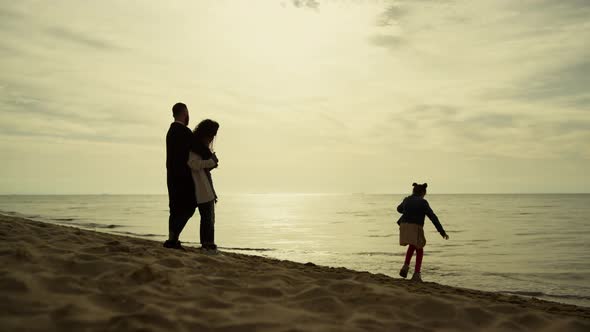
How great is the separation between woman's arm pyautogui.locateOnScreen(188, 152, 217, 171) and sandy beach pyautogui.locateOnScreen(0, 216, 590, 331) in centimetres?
199

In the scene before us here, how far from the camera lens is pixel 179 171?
264 inches

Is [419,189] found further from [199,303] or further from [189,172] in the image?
[199,303]

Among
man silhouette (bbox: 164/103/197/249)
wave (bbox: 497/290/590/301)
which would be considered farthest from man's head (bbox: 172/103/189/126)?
wave (bbox: 497/290/590/301)

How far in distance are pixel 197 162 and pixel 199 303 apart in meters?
3.43

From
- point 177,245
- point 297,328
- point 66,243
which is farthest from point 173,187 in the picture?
point 297,328

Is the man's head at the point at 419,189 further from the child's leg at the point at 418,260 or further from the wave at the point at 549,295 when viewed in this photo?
the wave at the point at 549,295

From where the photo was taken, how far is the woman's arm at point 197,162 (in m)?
6.65

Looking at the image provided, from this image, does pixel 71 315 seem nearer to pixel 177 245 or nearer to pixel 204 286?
pixel 204 286

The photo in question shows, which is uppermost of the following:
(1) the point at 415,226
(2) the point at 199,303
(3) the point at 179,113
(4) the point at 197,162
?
(3) the point at 179,113

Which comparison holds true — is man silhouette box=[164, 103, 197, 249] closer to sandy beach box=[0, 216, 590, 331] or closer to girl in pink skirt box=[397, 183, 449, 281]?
sandy beach box=[0, 216, 590, 331]

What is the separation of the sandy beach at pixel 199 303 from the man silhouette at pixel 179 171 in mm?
1733

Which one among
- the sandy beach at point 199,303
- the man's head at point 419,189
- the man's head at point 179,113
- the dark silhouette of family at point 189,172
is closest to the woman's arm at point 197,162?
the dark silhouette of family at point 189,172

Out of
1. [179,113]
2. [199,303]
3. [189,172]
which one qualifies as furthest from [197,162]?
[199,303]

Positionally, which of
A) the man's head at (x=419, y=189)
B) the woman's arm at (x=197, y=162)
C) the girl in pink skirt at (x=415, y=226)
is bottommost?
the girl in pink skirt at (x=415, y=226)
